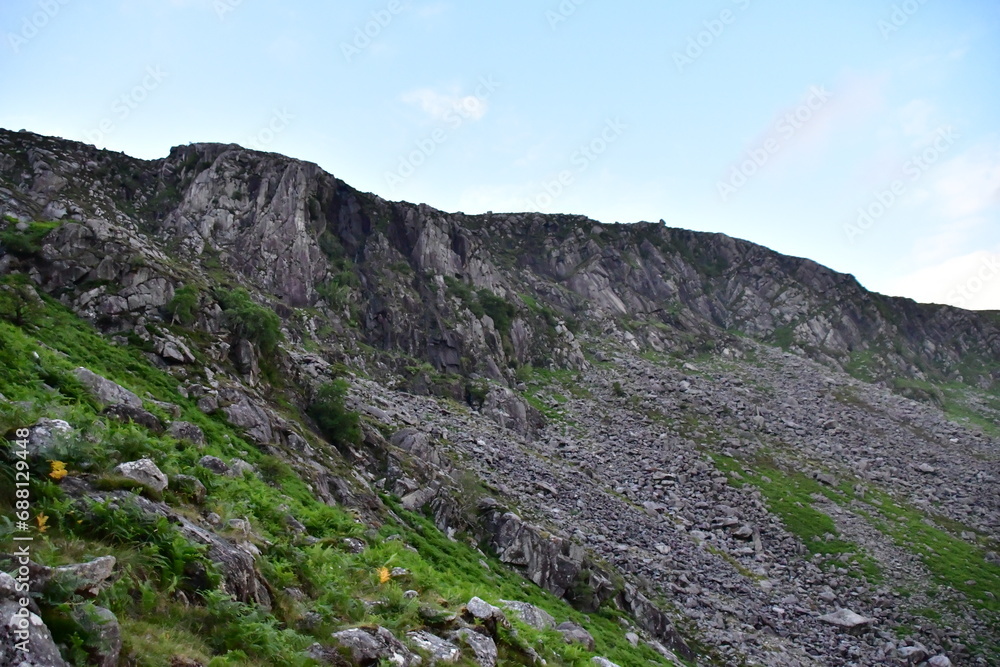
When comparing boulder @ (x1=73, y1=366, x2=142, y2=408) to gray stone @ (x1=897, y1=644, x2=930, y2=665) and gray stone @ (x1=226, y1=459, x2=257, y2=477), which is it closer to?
gray stone @ (x1=226, y1=459, x2=257, y2=477)

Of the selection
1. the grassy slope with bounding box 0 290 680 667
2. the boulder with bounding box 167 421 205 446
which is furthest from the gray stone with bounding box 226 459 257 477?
the boulder with bounding box 167 421 205 446

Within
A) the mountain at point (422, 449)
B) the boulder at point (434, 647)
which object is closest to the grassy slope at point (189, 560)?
the mountain at point (422, 449)

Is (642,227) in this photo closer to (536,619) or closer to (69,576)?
(536,619)

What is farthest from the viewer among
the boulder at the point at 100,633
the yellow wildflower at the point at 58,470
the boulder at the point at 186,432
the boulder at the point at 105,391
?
the boulder at the point at 186,432

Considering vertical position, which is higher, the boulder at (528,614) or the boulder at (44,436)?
the boulder at (44,436)

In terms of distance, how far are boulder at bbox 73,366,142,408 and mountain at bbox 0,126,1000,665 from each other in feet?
0.37

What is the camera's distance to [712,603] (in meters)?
30.8

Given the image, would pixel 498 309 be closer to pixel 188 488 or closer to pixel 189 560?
pixel 188 488

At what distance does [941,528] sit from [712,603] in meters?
27.1

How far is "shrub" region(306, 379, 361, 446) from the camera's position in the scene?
30.3m

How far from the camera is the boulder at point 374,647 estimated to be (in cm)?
841

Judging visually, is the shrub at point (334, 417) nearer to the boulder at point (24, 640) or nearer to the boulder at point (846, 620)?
the boulder at point (24, 640)

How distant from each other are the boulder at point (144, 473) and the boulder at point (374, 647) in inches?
168

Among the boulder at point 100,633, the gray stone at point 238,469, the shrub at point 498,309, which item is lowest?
the gray stone at point 238,469
